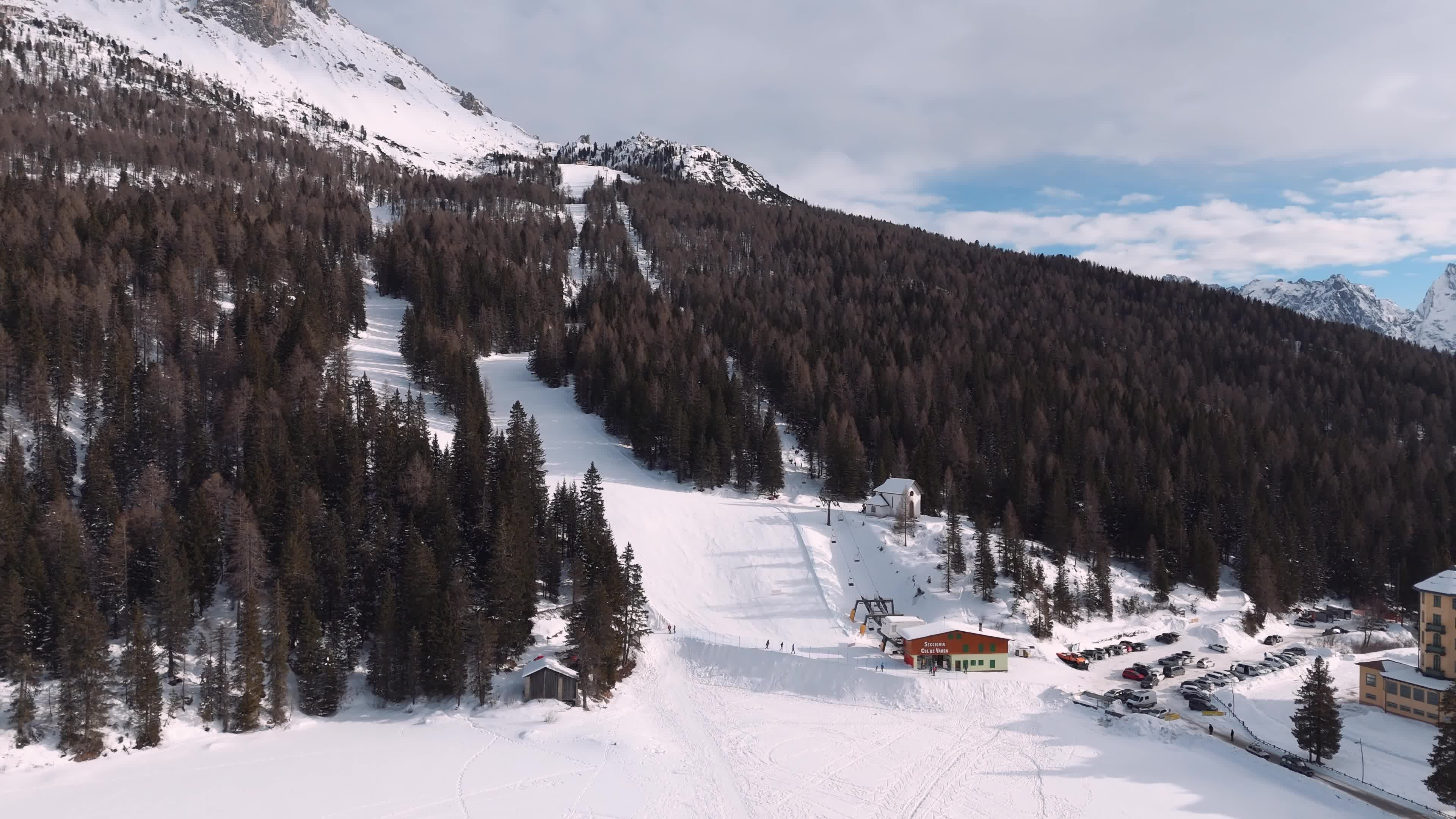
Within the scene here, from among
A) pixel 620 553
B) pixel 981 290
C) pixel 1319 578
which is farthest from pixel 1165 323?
pixel 620 553

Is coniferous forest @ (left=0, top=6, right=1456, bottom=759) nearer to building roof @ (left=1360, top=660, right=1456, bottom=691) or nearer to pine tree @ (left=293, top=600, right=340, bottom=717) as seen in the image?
pine tree @ (left=293, top=600, right=340, bottom=717)

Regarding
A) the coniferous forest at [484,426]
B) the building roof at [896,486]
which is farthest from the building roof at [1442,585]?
the building roof at [896,486]

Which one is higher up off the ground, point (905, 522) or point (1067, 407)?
point (1067, 407)

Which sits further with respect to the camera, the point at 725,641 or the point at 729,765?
the point at 725,641

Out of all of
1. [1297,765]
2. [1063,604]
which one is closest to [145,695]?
[1297,765]

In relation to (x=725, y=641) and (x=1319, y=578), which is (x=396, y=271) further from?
(x=1319, y=578)

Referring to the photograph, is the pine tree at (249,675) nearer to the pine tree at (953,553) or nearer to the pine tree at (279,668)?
the pine tree at (279,668)

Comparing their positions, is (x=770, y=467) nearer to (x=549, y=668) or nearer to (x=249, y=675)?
(x=549, y=668)
